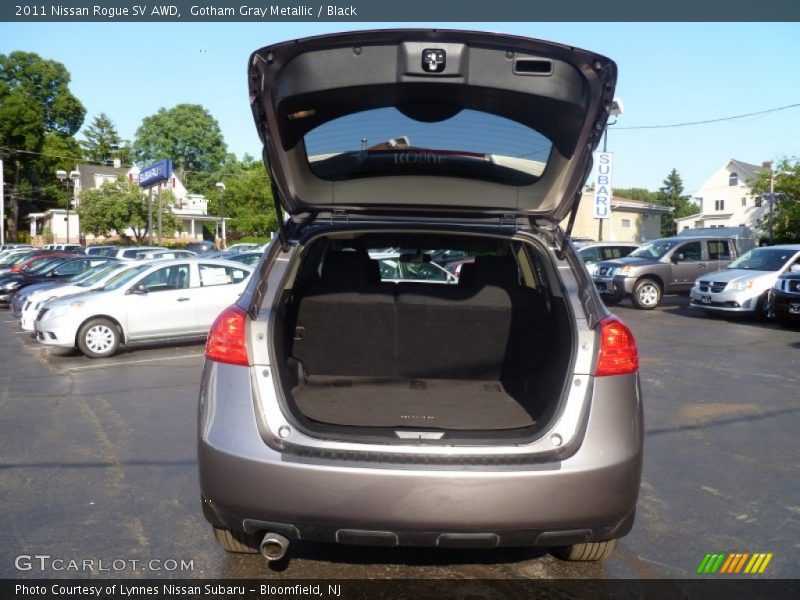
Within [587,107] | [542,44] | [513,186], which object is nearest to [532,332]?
[513,186]

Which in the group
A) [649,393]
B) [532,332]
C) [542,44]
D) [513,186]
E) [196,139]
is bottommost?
[649,393]

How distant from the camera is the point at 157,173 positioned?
123ft

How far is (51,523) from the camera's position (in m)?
4.08

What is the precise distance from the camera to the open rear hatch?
298 cm

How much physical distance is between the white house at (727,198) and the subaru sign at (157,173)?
4654cm

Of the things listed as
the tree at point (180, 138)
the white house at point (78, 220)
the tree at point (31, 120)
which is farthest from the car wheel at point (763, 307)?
the tree at point (180, 138)

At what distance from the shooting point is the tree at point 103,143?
88.6 metres

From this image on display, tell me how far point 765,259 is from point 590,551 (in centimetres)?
1486

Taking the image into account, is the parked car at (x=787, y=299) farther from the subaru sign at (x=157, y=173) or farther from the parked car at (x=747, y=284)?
the subaru sign at (x=157, y=173)

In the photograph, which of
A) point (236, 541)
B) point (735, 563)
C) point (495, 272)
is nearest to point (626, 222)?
point (495, 272)

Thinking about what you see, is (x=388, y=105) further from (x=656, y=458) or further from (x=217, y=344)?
(x=656, y=458)

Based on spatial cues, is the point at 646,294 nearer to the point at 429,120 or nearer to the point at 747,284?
the point at 747,284

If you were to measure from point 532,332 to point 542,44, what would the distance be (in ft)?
6.09

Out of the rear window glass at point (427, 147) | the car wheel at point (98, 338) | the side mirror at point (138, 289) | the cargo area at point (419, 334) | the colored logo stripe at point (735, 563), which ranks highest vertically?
the rear window glass at point (427, 147)
